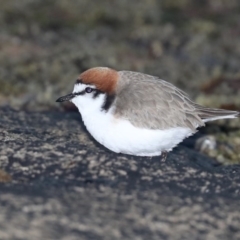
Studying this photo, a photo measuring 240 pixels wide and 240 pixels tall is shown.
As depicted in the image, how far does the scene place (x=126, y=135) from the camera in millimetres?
6293

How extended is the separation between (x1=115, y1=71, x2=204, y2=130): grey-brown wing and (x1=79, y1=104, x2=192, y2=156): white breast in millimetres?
67

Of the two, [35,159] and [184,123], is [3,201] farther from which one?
[184,123]

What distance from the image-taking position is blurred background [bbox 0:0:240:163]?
10.0 meters

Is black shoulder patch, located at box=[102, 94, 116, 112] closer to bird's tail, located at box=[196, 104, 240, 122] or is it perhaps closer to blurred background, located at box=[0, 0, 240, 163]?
bird's tail, located at box=[196, 104, 240, 122]

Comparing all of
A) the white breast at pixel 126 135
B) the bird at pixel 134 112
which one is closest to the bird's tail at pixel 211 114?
the bird at pixel 134 112

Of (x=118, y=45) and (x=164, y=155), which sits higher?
(x=118, y=45)

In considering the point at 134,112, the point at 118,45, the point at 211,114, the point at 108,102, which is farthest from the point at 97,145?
the point at 118,45

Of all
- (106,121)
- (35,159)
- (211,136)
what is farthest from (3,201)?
(211,136)

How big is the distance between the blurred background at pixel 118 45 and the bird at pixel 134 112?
7.28 ft

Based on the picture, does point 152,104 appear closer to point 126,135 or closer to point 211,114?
point 126,135

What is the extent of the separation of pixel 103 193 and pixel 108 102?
1037 mm

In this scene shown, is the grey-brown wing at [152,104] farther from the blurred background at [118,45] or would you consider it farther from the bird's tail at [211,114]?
the blurred background at [118,45]

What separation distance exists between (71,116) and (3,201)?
117 inches

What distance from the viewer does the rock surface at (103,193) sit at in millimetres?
5363
